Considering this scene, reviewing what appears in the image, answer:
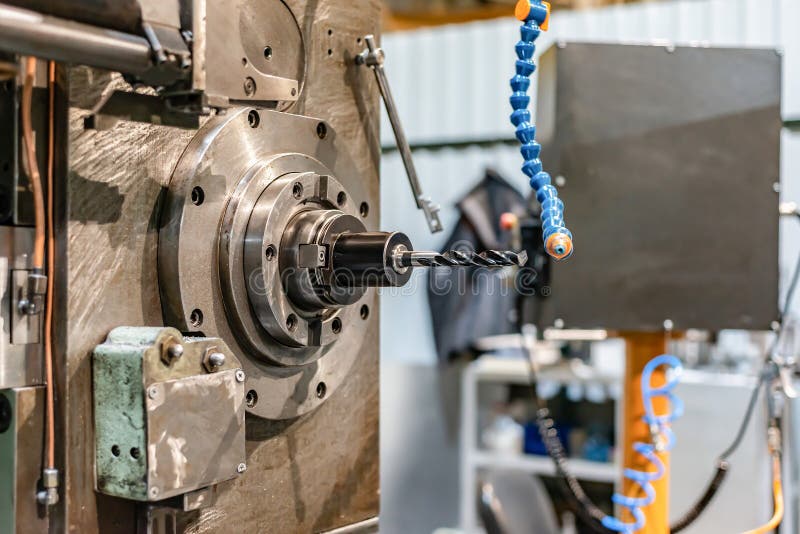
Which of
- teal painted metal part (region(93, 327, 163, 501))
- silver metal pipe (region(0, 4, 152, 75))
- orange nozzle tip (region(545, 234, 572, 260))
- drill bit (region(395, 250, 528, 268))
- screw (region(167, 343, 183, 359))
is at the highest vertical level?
silver metal pipe (region(0, 4, 152, 75))

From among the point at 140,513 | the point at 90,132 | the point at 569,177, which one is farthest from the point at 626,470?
the point at 90,132

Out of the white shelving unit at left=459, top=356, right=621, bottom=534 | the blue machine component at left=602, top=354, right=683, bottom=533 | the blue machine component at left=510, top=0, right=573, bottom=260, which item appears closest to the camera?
the blue machine component at left=510, top=0, right=573, bottom=260

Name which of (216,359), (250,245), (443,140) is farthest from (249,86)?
(443,140)

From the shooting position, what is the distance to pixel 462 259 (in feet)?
2.28

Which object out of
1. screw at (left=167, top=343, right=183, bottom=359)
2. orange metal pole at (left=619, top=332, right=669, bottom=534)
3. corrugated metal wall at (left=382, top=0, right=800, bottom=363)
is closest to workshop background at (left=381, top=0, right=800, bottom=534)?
corrugated metal wall at (left=382, top=0, right=800, bottom=363)

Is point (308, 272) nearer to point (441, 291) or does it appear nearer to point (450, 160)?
point (441, 291)

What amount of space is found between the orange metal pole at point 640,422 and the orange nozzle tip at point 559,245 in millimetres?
556

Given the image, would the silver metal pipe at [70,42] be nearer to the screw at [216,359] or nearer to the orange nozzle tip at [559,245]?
the screw at [216,359]

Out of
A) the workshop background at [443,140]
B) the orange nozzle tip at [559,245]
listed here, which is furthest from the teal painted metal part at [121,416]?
the workshop background at [443,140]

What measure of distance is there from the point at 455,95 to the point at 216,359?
7.87 feet

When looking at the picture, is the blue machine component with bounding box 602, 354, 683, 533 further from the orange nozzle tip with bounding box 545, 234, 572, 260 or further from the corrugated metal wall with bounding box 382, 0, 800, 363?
the corrugated metal wall with bounding box 382, 0, 800, 363

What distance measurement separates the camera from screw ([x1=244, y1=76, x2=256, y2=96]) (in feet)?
2.24

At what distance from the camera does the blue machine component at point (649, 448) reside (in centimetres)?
116

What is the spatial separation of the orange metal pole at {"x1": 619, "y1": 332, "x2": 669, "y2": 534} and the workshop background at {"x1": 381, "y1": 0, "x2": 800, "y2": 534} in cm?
138
